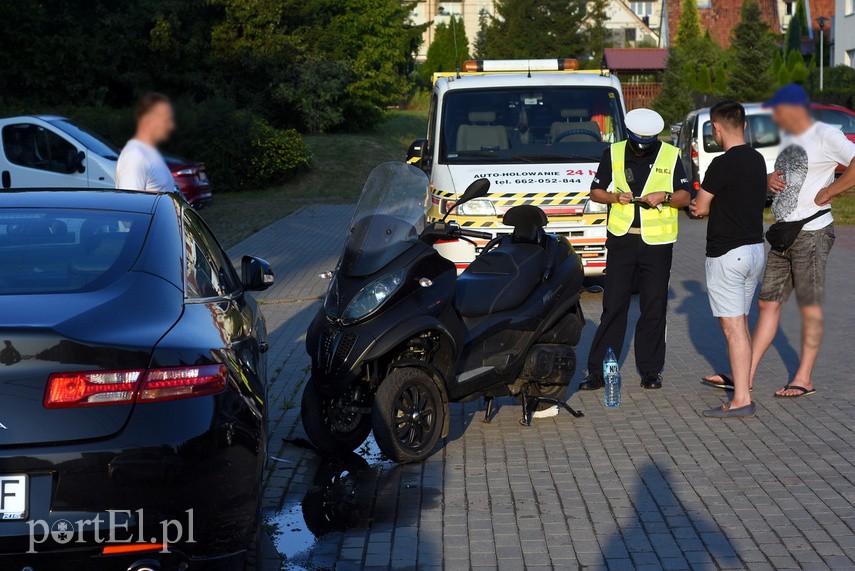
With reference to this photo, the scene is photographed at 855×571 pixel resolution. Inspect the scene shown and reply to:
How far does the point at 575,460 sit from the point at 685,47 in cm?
354

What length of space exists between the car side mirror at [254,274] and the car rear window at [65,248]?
1.11 metres

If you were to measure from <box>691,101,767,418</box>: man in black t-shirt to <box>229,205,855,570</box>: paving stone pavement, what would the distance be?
317 mm

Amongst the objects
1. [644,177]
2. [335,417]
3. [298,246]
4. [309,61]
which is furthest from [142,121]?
[309,61]

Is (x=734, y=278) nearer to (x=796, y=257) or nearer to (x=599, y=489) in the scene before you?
(x=796, y=257)

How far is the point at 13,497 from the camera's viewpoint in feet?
11.6

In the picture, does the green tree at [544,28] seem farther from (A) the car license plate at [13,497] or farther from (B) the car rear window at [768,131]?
(B) the car rear window at [768,131]

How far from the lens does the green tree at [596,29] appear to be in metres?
67.6

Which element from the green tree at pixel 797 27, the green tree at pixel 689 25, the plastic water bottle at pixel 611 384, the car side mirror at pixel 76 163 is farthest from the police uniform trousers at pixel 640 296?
the car side mirror at pixel 76 163

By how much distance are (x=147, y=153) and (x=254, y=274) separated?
2.44 m

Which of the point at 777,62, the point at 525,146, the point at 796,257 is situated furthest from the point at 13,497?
the point at 525,146

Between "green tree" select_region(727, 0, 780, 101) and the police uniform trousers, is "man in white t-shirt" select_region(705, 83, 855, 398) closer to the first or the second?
the police uniform trousers

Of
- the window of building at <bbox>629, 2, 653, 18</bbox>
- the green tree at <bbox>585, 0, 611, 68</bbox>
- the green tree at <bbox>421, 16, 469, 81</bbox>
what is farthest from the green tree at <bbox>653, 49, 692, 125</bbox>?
the green tree at <bbox>421, 16, 469, 81</bbox>

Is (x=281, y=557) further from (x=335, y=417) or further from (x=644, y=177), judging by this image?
(x=644, y=177)

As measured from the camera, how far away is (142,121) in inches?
330
